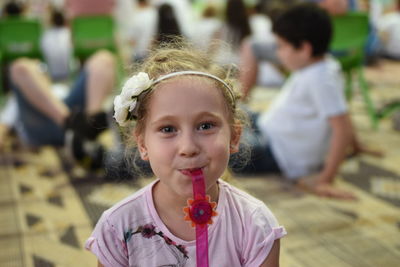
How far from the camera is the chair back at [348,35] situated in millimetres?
2533

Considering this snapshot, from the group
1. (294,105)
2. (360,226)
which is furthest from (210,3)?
(360,226)

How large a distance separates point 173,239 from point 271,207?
881 mm

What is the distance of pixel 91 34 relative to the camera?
3311 millimetres

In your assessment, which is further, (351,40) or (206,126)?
(351,40)

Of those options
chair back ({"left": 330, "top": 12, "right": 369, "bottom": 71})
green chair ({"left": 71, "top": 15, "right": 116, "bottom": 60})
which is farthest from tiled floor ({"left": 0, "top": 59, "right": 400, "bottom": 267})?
Answer: green chair ({"left": 71, "top": 15, "right": 116, "bottom": 60})

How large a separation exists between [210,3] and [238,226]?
422 cm

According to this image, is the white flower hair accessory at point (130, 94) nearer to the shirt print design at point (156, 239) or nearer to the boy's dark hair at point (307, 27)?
the shirt print design at point (156, 239)

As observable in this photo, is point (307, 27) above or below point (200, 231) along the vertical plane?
above

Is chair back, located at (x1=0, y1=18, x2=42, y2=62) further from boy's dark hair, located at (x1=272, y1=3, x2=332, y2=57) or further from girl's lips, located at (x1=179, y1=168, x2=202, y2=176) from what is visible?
girl's lips, located at (x1=179, y1=168, x2=202, y2=176)

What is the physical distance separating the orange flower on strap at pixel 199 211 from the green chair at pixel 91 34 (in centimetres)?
277

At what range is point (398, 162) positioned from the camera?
2.07 meters

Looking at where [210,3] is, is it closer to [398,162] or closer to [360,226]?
[398,162]

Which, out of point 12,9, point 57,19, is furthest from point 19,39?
point 57,19

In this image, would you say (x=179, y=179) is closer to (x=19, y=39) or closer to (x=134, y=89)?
(x=134, y=89)
